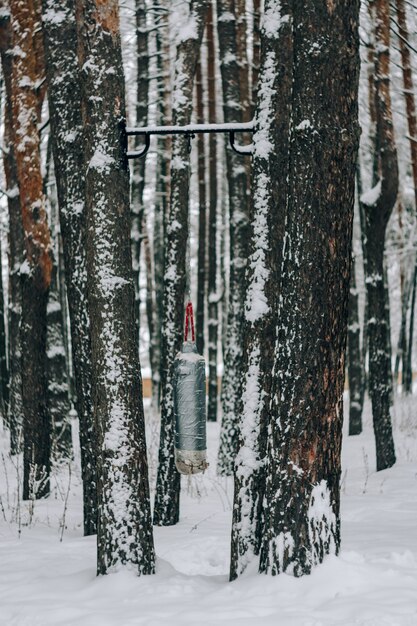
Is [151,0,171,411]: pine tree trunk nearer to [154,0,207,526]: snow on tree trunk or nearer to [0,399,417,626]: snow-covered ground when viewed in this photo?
[154,0,207,526]: snow on tree trunk

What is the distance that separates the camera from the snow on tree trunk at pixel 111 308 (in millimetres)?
5117

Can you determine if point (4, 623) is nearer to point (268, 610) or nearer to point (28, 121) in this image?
point (268, 610)

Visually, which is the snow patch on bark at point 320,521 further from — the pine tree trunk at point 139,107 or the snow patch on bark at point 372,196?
the pine tree trunk at point 139,107

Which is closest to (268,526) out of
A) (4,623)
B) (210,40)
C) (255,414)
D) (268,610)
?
(268,610)

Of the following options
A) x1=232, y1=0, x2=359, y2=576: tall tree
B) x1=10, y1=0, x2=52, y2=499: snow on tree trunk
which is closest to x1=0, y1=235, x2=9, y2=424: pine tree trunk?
x1=10, y1=0, x2=52, y2=499: snow on tree trunk

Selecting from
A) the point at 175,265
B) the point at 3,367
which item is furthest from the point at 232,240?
the point at 3,367

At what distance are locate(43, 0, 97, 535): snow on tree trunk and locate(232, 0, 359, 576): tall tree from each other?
238cm

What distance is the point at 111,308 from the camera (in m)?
5.20

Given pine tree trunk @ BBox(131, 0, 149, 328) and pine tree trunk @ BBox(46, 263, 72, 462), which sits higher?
pine tree trunk @ BBox(131, 0, 149, 328)

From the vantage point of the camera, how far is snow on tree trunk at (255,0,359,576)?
4.58 m

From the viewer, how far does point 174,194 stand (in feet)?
26.7

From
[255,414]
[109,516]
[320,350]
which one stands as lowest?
[109,516]

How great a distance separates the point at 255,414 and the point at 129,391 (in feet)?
2.96

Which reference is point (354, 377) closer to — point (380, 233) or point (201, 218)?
point (201, 218)
